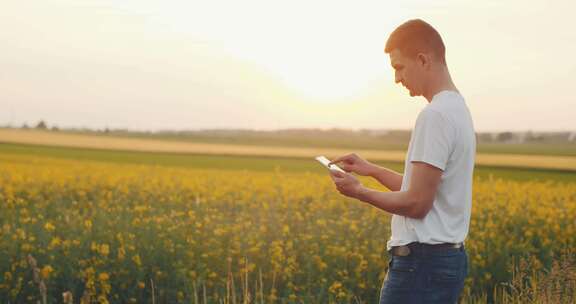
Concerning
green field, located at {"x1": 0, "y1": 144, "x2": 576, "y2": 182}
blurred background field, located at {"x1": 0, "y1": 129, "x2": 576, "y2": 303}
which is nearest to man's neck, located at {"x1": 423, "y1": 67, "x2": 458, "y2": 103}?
blurred background field, located at {"x1": 0, "y1": 129, "x2": 576, "y2": 303}

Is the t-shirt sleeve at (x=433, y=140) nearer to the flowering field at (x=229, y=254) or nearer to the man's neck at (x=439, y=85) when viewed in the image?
the man's neck at (x=439, y=85)

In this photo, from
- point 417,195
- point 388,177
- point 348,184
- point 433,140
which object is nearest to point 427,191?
point 417,195

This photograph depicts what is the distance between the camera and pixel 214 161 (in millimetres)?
26250

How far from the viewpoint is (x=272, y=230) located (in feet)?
24.7

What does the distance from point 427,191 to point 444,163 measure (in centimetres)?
13

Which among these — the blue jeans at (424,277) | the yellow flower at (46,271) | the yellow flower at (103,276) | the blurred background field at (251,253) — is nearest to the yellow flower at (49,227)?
the blurred background field at (251,253)

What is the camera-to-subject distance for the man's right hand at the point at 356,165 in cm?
349

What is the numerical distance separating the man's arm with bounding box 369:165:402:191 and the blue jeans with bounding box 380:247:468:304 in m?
0.53

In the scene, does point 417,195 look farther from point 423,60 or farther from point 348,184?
point 423,60

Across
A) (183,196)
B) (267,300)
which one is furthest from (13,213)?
(267,300)

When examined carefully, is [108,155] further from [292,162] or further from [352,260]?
[352,260]

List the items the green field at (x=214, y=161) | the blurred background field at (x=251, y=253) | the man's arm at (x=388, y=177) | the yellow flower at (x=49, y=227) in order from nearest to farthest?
1. the man's arm at (x=388, y=177)
2. the blurred background field at (x=251, y=253)
3. the yellow flower at (x=49, y=227)
4. the green field at (x=214, y=161)

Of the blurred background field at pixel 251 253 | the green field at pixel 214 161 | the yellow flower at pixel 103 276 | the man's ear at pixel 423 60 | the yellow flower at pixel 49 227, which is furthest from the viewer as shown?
the green field at pixel 214 161

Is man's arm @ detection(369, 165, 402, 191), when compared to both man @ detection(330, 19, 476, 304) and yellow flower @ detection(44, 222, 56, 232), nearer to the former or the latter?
man @ detection(330, 19, 476, 304)
